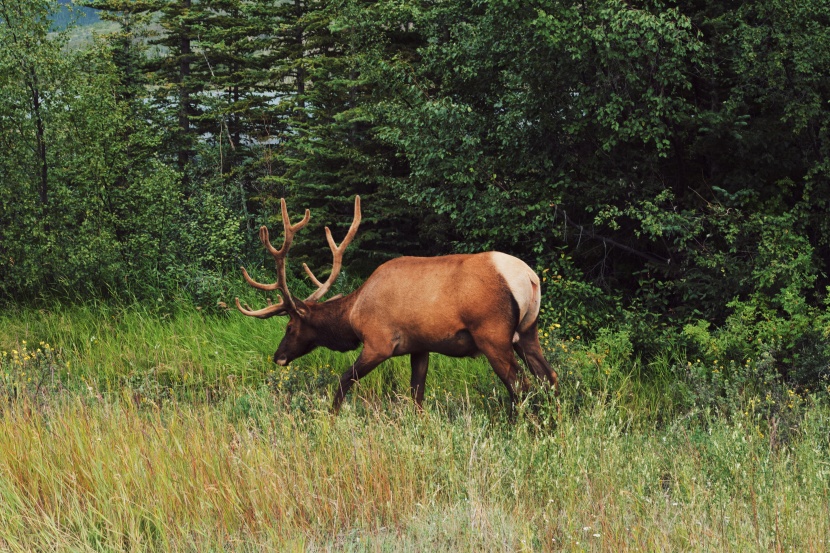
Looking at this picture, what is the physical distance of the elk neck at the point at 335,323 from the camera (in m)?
7.12

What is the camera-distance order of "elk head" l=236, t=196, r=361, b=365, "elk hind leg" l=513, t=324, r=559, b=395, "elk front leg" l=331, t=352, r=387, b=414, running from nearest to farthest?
"elk front leg" l=331, t=352, r=387, b=414 → "elk hind leg" l=513, t=324, r=559, b=395 → "elk head" l=236, t=196, r=361, b=365

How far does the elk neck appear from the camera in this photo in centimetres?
712

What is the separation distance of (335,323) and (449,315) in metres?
1.20

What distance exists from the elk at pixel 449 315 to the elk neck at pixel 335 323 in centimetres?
3

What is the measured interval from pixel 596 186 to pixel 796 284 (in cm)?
221

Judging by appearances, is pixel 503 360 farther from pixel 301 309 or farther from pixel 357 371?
pixel 301 309

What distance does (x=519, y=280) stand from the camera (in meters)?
6.29

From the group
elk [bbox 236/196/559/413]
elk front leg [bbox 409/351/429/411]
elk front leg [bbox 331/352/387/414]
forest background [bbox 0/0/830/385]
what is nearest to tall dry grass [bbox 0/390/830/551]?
elk [bbox 236/196/559/413]

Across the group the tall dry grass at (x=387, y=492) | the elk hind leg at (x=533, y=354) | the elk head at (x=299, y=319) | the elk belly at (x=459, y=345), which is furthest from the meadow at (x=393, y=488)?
the elk head at (x=299, y=319)

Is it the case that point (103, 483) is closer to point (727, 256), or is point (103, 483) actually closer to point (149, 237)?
point (727, 256)

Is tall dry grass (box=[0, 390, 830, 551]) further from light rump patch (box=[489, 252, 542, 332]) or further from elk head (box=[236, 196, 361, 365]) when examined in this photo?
elk head (box=[236, 196, 361, 365])

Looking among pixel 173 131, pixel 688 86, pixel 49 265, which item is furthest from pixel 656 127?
pixel 173 131

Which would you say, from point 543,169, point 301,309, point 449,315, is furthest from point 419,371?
point 543,169

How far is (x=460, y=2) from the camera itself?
10.1 meters
